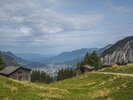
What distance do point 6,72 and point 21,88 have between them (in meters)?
63.7

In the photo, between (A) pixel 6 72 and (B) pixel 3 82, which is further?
(A) pixel 6 72

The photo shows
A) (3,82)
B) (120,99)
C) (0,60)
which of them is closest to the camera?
(120,99)

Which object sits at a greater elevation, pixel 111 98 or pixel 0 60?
pixel 0 60

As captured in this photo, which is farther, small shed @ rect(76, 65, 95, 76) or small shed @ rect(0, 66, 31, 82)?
small shed @ rect(76, 65, 95, 76)

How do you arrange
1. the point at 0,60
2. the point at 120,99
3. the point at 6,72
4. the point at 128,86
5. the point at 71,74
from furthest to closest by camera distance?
the point at 71,74, the point at 0,60, the point at 6,72, the point at 128,86, the point at 120,99

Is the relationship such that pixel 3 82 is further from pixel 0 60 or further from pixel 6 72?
pixel 0 60

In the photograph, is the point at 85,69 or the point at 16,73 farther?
the point at 85,69

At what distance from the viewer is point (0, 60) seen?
133 m

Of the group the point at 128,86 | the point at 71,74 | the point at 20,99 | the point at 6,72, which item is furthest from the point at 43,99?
the point at 71,74

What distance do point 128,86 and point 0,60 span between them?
97.9m

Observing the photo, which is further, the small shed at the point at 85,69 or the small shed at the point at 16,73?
the small shed at the point at 85,69

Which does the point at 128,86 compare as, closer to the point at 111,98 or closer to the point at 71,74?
the point at 111,98

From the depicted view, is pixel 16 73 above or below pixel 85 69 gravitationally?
above

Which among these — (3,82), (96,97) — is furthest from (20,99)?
(96,97)
